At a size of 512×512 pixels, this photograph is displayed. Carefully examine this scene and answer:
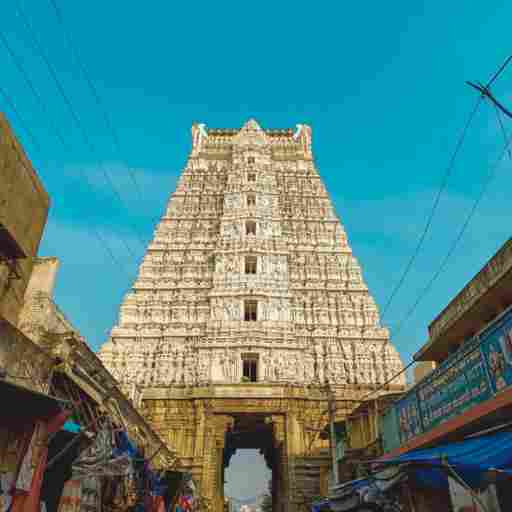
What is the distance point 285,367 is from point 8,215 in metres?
18.4

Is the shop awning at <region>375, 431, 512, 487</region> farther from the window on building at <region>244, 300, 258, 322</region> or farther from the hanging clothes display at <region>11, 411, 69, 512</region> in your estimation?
the window on building at <region>244, 300, 258, 322</region>

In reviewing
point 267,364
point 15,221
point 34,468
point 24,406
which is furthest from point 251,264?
point 24,406

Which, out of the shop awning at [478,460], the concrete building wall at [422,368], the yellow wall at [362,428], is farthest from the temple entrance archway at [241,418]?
the shop awning at [478,460]

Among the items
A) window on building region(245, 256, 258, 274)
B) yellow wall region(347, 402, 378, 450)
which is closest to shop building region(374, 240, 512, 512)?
yellow wall region(347, 402, 378, 450)

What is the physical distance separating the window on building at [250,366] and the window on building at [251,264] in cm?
610

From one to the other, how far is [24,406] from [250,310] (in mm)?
21353

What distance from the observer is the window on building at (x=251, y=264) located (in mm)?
29922

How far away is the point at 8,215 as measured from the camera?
8352 millimetres

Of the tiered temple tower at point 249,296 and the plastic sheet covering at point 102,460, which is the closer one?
the plastic sheet covering at point 102,460

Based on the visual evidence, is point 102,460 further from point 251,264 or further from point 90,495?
point 251,264

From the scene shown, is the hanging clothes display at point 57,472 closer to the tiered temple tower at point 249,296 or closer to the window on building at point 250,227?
the tiered temple tower at point 249,296

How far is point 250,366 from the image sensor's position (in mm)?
27094

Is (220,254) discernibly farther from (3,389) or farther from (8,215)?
(3,389)

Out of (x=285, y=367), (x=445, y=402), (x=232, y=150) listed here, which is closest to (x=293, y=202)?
(x=232, y=150)
